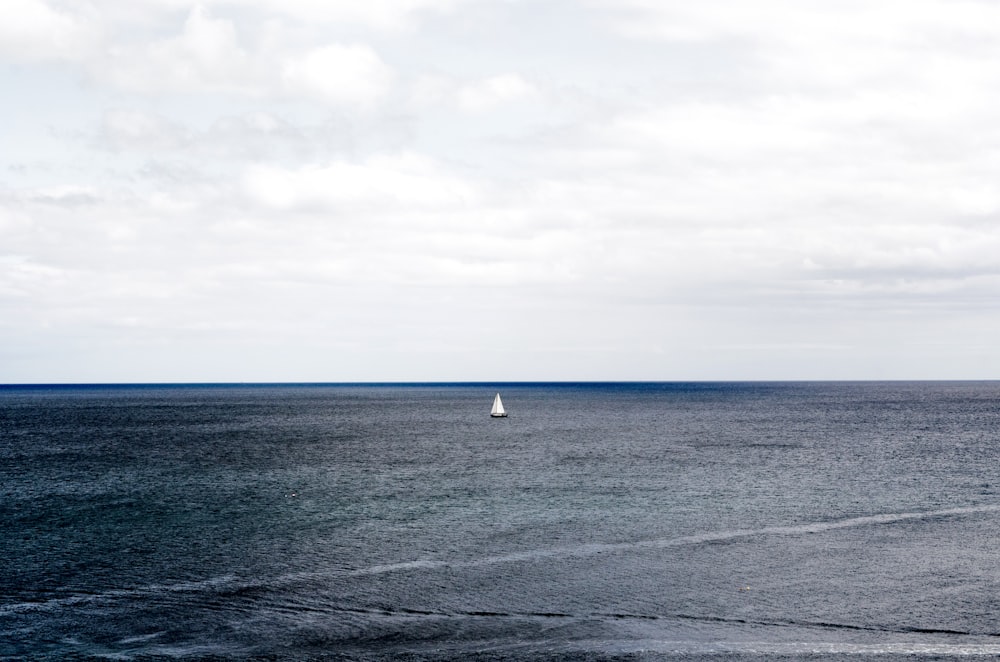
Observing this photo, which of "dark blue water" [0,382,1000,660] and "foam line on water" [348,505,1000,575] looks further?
"foam line on water" [348,505,1000,575]

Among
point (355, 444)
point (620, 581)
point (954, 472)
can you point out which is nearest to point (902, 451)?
point (954, 472)

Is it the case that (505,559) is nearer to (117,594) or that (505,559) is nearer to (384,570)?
(384,570)

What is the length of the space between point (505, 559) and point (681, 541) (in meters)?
7.18

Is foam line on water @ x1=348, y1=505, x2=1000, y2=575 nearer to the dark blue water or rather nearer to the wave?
the wave

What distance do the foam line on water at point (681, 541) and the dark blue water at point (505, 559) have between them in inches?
6.4

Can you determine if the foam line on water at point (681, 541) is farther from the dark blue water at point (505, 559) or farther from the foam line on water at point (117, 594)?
the foam line on water at point (117, 594)

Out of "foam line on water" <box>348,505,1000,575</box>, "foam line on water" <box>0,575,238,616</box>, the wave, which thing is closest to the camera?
"foam line on water" <box>0,575,238,616</box>

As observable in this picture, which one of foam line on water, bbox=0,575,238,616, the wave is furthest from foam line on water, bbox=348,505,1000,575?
foam line on water, bbox=0,575,238,616

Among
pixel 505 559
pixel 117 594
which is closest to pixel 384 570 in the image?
pixel 505 559

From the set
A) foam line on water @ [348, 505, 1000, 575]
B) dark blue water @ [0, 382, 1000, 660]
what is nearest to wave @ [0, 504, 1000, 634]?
foam line on water @ [348, 505, 1000, 575]

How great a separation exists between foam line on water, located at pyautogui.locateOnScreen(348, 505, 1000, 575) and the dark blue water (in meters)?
0.16

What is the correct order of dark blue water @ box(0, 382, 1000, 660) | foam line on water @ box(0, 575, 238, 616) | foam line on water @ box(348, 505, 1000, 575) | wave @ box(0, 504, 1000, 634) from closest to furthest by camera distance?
1. dark blue water @ box(0, 382, 1000, 660)
2. foam line on water @ box(0, 575, 238, 616)
3. wave @ box(0, 504, 1000, 634)
4. foam line on water @ box(348, 505, 1000, 575)

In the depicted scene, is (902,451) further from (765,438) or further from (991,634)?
(991,634)

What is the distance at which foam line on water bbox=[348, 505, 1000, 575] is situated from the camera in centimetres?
2850
